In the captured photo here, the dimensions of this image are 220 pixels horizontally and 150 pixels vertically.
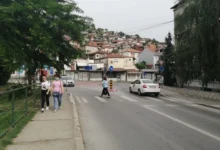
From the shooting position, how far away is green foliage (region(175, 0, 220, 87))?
58.6 ft

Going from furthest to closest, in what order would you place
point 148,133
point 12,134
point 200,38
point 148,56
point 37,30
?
point 148,56
point 200,38
point 37,30
point 148,133
point 12,134

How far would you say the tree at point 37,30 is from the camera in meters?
13.2

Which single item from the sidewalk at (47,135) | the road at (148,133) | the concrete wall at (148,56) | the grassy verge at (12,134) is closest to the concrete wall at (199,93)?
the road at (148,133)

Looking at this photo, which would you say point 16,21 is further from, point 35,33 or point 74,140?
point 74,140

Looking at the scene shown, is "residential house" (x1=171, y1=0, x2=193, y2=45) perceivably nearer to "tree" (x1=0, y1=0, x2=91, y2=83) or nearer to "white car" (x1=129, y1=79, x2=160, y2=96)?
"white car" (x1=129, y1=79, x2=160, y2=96)

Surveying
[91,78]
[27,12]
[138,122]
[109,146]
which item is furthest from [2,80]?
[91,78]

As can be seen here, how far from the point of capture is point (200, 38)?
1852cm

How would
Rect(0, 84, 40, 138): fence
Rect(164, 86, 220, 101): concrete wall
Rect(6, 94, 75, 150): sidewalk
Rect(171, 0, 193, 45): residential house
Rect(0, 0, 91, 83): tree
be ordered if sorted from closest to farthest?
Rect(6, 94, 75, 150): sidewalk < Rect(0, 84, 40, 138): fence < Rect(0, 0, 91, 83): tree < Rect(171, 0, 193, 45): residential house < Rect(164, 86, 220, 101): concrete wall

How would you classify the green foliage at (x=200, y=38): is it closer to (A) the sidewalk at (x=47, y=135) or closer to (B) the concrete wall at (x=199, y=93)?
(B) the concrete wall at (x=199, y=93)

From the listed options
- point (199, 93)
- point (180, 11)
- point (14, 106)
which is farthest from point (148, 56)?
point (14, 106)

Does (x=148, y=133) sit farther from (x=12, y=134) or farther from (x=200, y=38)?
(x=200, y=38)

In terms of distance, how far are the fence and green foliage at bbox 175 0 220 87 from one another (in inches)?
460

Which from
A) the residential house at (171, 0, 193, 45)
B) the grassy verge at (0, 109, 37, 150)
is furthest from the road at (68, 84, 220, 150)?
the residential house at (171, 0, 193, 45)

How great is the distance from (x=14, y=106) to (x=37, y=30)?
6.11 meters
